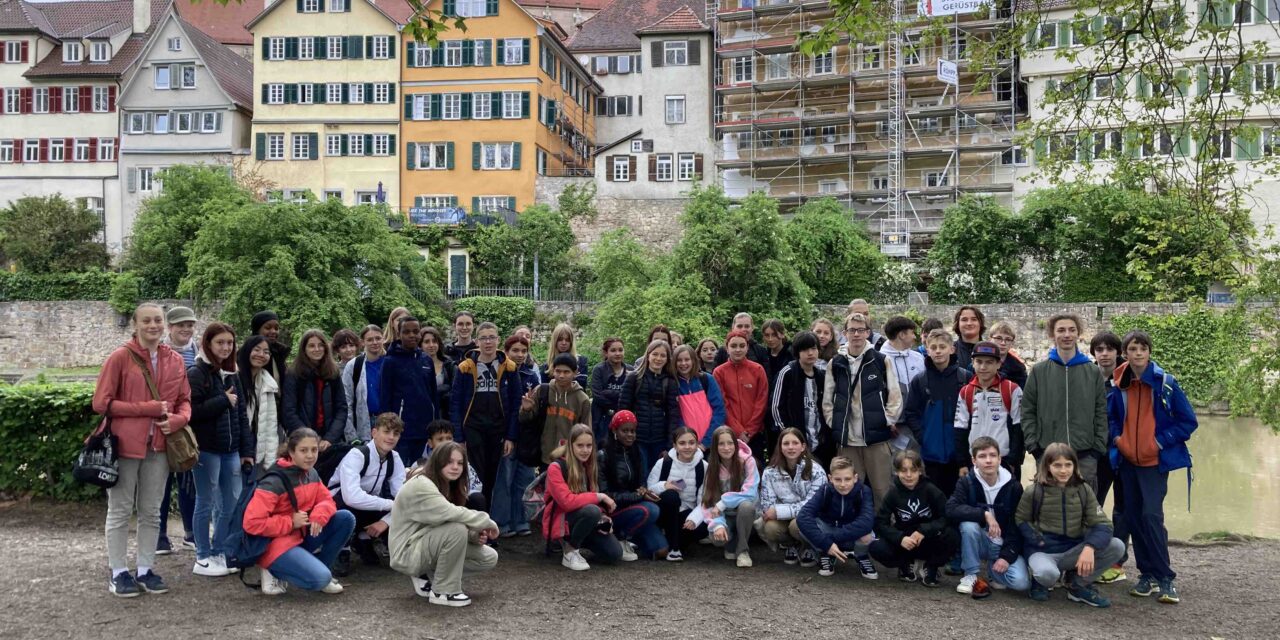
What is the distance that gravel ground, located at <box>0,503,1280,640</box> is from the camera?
22.3ft

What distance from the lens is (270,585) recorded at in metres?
7.39

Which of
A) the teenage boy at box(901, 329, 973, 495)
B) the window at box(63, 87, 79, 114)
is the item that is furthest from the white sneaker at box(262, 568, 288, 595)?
the window at box(63, 87, 79, 114)

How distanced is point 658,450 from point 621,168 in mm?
40635

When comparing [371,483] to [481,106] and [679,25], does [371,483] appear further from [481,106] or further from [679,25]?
[679,25]

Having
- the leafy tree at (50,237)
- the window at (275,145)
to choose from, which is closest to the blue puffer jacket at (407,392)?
the leafy tree at (50,237)

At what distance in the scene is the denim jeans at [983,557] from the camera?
25.9 feet

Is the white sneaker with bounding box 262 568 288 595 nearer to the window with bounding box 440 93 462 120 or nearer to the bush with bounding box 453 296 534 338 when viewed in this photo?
the bush with bounding box 453 296 534 338

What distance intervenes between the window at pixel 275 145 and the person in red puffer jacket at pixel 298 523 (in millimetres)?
44046

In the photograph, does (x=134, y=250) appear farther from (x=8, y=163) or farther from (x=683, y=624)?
(x=683, y=624)

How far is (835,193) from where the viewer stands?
46.8 metres

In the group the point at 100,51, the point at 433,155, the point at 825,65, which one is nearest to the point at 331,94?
the point at 433,155

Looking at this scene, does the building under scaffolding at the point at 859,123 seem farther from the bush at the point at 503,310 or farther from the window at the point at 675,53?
the bush at the point at 503,310

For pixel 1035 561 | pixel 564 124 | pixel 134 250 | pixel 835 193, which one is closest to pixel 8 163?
pixel 134 250

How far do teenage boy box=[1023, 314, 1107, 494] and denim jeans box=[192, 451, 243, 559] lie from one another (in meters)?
6.01
